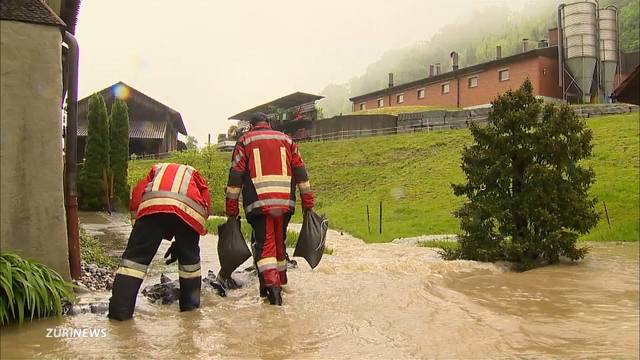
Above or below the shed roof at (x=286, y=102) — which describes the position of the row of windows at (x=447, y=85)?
above

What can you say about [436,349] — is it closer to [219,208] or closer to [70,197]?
[70,197]

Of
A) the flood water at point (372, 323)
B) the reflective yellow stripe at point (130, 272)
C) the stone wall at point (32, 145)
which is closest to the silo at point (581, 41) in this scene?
the flood water at point (372, 323)

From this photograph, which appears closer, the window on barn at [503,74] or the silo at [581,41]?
the silo at [581,41]

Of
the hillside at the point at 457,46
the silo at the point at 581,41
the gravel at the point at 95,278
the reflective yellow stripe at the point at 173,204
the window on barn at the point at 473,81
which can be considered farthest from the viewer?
the hillside at the point at 457,46

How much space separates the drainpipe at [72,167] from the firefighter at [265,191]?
1.71m

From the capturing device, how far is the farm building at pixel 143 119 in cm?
3823

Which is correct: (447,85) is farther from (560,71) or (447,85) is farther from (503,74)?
(560,71)

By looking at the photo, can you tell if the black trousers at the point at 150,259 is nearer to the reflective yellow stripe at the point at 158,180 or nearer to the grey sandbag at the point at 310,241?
the reflective yellow stripe at the point at 158,180

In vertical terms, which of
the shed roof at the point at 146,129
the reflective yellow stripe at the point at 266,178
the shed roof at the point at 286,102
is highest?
the shed roof at the point at 286,102

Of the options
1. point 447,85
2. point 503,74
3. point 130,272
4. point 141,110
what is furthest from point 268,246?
point 447,85

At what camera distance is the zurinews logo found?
3880 mm

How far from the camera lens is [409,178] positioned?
28547 mm

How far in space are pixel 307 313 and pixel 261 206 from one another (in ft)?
3.90

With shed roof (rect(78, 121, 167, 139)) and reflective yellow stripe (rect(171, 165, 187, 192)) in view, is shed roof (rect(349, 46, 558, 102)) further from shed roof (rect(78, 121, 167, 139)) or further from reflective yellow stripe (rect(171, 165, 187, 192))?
reflective yellow stripe (rect(171, 165, 187, 192))
